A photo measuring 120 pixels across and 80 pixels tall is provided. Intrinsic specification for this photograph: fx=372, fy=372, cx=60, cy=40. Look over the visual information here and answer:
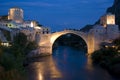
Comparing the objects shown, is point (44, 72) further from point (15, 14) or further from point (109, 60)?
point (15, 14)

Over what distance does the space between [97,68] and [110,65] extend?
1216 millimetres

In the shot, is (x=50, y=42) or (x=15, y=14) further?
(x=15, y=14)

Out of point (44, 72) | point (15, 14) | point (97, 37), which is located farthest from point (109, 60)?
point (15, 14)

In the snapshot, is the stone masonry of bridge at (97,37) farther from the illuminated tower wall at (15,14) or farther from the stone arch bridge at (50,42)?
the illuminated tower wall at (15,14)

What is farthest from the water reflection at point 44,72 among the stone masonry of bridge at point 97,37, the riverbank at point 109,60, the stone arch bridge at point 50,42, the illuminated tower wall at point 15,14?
the illuminated tower wall at point 15,14

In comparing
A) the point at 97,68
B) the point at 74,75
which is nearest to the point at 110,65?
the point at 97,68

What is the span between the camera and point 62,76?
773 inches

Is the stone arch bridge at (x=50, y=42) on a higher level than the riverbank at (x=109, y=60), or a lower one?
higher

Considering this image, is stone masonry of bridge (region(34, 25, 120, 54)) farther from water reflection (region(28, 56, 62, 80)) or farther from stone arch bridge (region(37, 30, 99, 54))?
water reflection (region(28, 56, 62, 80))

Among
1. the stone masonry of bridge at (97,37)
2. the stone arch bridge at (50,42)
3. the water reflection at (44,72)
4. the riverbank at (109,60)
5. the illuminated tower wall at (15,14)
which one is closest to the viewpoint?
the water reflection at (44,72)

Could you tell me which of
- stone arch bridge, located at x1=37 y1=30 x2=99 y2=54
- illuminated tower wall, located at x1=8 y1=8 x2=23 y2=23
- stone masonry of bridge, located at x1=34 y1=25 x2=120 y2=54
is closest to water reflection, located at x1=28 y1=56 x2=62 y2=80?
stone masonry of bridge, located at x1=34 y1=25 x2=120 y2=54

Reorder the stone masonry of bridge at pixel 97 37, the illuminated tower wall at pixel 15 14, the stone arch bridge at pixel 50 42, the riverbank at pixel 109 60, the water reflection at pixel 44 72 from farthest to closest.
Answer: the illuminated tower wall at pixel 15 14 → the stone arch bridge at pixel 50 42 → the stone masonry of bridge at pixel 97 37 → the riverbank at pixel 109 60 → the water reflection at pixel 44 72

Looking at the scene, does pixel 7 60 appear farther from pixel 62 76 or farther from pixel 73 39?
pixel 73 39

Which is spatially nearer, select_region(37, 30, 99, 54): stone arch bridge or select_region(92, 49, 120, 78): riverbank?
select_region(92, 49, 120, 78): riverbank
